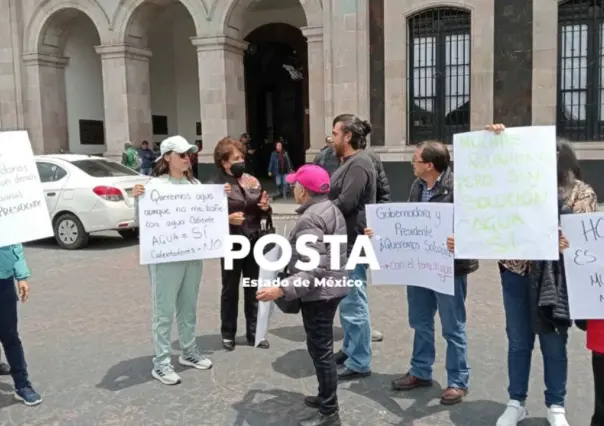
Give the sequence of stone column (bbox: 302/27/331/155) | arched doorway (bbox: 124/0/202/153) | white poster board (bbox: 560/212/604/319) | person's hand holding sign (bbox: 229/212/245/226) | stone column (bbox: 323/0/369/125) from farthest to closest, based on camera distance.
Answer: arched doorway (bbox: 124/0/202/153)
stone column (bbox: 302/27/331/155)
stone column (bbox: 323/0/369/125)
person's hand holding sign (bbox: 229/212/245/226)
white poster board (bbox: 560/212/604/319)

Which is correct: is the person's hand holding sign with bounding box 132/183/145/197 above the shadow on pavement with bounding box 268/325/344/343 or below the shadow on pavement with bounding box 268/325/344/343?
above

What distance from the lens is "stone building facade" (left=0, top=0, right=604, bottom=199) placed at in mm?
13930

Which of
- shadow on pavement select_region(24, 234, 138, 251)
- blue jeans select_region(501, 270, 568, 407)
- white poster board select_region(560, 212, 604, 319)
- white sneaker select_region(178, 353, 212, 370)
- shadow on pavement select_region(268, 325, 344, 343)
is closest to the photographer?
white poster board select_region(560, 212, 604, 319)

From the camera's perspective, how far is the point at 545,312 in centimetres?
349

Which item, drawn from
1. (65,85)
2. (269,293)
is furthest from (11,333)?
(65,85)

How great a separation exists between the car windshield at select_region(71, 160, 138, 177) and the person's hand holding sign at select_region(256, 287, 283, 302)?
8193 millimetres

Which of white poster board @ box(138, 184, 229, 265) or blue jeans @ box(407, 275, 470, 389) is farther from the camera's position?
white poster board @ box(138, 184, 229, 265)

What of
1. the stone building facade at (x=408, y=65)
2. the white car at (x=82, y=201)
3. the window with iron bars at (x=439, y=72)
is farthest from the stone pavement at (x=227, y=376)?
the window with iron bars at (x=439, y=72)

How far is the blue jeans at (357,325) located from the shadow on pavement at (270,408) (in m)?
0.59

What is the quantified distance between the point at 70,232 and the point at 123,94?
29.3ft

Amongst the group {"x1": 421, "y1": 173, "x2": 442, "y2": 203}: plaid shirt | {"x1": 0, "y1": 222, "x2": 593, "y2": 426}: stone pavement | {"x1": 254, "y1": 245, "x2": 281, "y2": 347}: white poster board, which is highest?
{"x1": 421, "y1": 173, "x2": 442, "y2": 203}: plaid shirt

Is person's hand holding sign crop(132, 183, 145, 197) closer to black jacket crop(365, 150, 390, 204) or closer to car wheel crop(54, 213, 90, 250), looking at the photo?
black jacket crop(365, 150, 390, 204)

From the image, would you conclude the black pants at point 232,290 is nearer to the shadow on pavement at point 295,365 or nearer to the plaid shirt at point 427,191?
the shadow on pavement at point 295,365

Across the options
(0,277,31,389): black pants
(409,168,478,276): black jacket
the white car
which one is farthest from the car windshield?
(409,168,478,276): black jacket
